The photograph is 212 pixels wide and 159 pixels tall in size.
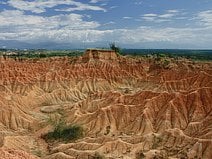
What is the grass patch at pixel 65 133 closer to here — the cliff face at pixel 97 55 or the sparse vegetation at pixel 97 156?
the sparse vegetation at pixel 97 156

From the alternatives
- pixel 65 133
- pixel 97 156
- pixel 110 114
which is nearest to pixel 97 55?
pixel 110 114

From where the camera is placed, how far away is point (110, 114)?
7112cm

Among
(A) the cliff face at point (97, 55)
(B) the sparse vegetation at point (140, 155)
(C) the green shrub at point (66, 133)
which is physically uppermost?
(A) the cliff face at point (97, 55)

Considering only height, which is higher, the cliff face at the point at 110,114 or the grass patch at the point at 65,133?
the cliff face at the point at 110,114

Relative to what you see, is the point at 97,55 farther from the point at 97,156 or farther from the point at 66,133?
the point at 97,156

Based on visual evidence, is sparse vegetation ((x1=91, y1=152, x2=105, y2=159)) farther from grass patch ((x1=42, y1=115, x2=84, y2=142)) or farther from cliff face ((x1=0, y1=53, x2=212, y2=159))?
grass patch ((x1=42, y1=115, x2=84, y2=142))

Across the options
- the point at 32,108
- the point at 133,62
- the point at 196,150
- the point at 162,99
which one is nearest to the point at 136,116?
the point at 162,99

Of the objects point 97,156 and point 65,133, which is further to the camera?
point 65,133

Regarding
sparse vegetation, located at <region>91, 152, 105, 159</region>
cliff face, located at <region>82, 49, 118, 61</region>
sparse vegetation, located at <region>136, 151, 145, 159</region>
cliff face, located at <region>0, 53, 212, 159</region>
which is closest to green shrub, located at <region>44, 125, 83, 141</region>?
cliff face, located at <region>0, 53, 212, 159</region>

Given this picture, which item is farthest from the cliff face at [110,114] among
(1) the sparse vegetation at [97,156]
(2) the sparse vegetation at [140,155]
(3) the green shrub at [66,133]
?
(3) the green shrub at [66,133]

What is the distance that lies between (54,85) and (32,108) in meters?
26.6

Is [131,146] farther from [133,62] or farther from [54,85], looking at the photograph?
[133,62]

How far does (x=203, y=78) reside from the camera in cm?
9706

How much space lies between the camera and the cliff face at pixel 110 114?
55031mm
